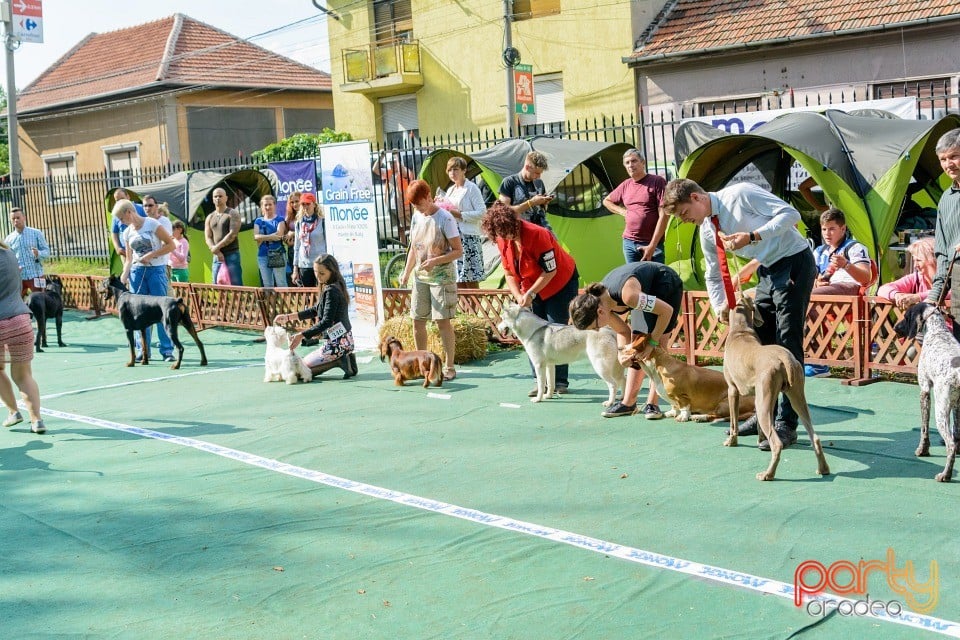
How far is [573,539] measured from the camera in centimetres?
499

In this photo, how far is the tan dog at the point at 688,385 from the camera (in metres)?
7.03

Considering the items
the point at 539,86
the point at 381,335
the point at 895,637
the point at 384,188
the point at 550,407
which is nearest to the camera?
the point at 895,637

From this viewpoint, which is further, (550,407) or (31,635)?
(550,407)

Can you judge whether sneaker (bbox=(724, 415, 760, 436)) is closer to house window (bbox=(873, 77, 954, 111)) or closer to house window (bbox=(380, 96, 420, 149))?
house window (bbox=(873, 77, 954, 111))

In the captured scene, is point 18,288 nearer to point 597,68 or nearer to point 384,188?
point 384,188

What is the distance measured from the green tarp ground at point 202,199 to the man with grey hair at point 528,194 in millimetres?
7015

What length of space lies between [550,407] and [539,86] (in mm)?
19182

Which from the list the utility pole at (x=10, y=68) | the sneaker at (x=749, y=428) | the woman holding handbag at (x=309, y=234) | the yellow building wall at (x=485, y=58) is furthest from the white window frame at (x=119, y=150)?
the sneaker at (x=749, y=428)

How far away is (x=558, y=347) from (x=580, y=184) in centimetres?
585

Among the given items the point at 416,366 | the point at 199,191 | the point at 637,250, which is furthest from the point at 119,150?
the point at 416,366

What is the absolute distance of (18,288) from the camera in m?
8.20

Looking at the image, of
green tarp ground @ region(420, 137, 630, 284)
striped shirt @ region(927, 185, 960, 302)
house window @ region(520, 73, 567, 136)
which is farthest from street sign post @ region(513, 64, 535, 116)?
striped shirt @ region(927, 185, 960, 302)

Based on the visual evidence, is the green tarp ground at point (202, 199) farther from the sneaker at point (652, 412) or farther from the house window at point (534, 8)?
the house window at point (534, 8)

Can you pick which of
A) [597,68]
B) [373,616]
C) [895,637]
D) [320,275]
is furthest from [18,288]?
[597,68]
